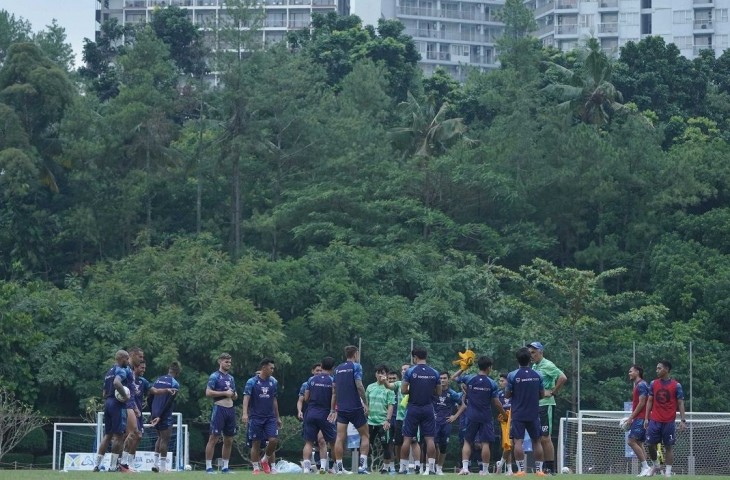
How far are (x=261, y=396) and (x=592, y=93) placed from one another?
46933mm

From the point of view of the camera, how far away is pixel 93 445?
113 feet

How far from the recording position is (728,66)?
7462cm

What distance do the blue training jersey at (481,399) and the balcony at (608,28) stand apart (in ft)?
323

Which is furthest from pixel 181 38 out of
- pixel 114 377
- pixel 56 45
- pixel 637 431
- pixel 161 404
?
pixel 114 377

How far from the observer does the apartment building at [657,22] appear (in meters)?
112

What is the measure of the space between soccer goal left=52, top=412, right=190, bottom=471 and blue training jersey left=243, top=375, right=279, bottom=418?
6035 mm

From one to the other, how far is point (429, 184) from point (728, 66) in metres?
22.9

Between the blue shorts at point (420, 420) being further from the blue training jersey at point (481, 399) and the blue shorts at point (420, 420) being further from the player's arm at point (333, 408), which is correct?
the player's arm at point (333, 408)

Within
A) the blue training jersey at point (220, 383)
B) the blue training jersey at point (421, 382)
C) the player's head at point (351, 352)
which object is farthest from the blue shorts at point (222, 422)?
the blue training jersey at point (421, 382)

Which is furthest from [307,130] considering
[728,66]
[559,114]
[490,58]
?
[490,58]

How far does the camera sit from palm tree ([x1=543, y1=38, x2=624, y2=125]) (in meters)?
65.8

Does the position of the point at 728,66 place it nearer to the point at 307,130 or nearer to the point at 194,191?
the point at 307,130

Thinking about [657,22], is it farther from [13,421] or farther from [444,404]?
[444,404]

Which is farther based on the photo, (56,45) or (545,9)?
(545,9)
